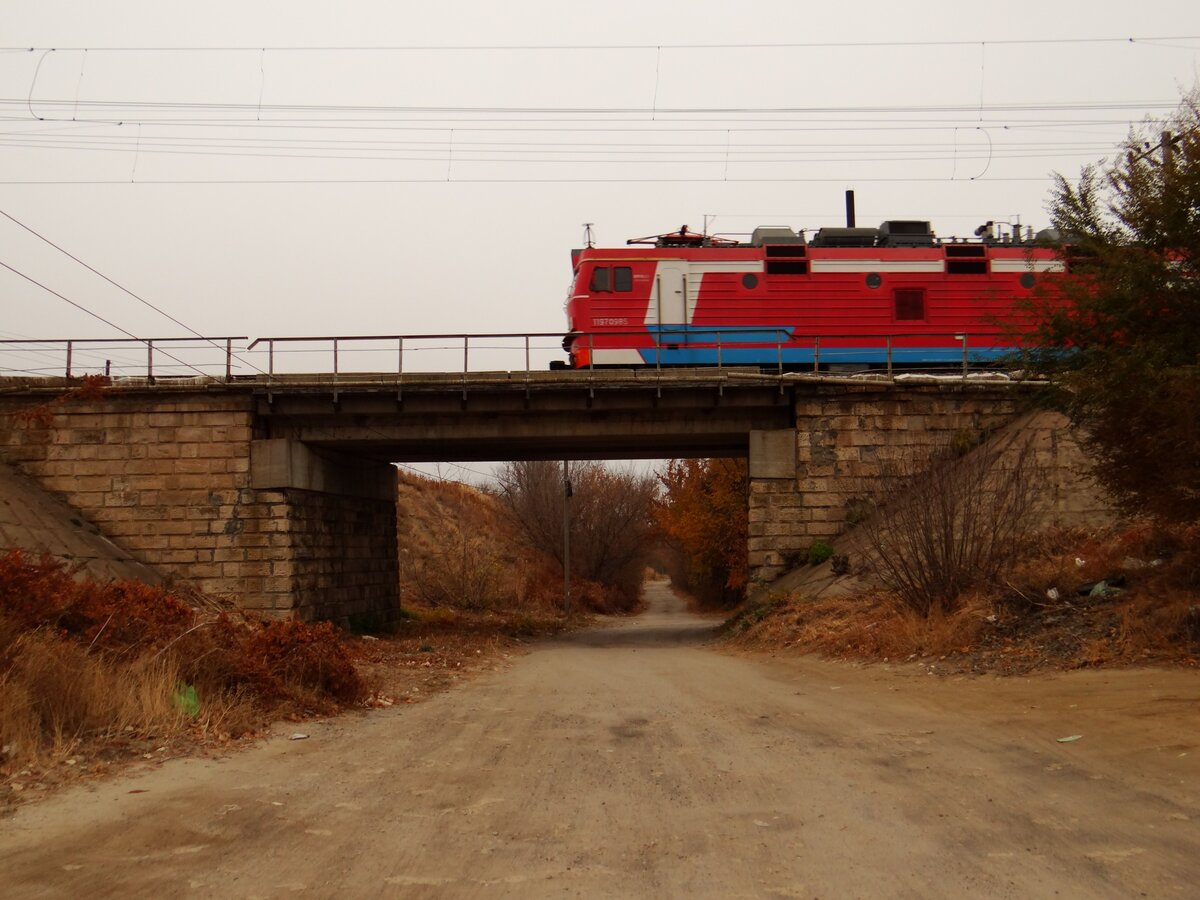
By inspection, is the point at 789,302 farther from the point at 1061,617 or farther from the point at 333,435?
the point at 1061,617

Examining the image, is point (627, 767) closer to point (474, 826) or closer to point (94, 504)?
point (474, 826)

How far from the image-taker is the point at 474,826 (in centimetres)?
647

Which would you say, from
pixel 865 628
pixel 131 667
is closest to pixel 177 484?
pixel 131 667

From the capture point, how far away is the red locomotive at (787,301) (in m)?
24.9

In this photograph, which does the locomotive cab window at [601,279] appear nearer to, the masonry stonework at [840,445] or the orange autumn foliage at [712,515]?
the masonry stonework at [840,445]

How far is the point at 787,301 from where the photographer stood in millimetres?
25156

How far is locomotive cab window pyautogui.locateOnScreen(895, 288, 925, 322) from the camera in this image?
25.4 m

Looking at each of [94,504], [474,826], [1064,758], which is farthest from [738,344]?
[474,826]

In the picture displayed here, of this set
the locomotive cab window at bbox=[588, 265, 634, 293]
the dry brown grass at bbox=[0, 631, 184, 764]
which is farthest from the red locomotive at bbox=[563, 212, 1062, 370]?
the dry brown grass at bbox=[0, 631, 184, 764]

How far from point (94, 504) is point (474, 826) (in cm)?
1982

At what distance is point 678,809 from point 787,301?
64.9 feet

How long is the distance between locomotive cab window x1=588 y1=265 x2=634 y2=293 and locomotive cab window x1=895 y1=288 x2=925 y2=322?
677 centimetres

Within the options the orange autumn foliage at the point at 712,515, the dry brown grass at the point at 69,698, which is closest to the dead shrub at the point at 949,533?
the dry brown grass at the point at 69,698

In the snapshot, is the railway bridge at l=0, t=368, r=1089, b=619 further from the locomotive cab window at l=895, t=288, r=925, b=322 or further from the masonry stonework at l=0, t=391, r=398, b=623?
the locomotive cab window at l=895, t=288, r=925, b=322
